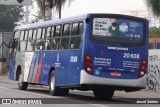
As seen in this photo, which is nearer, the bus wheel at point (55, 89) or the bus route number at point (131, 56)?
the bus route number at point (131, 56)

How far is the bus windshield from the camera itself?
19.8m

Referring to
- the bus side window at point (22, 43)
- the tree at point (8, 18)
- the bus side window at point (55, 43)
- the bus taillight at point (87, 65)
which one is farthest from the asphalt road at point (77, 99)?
the tree at point (8, 18)

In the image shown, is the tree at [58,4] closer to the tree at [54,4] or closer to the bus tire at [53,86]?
the tree at [54,4]

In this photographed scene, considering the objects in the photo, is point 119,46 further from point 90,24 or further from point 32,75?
point 32,75

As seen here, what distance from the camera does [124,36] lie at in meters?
20.1

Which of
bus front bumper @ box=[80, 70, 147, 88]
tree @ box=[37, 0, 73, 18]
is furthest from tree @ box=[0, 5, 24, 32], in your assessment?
bus front bumper @ box=[80, 70, 147, 88]

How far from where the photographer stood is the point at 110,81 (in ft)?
64.6

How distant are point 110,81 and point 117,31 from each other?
183cm

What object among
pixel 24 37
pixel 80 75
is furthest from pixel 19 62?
pixel 80 75

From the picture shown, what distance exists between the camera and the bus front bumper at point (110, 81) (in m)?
19.4

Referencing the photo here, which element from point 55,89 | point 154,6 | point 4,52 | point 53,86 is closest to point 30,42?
point 53,86

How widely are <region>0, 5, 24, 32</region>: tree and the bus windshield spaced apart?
79.2 meters

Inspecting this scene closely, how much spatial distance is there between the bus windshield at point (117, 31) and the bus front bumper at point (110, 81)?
1.31 m

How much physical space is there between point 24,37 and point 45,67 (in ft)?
11.9
